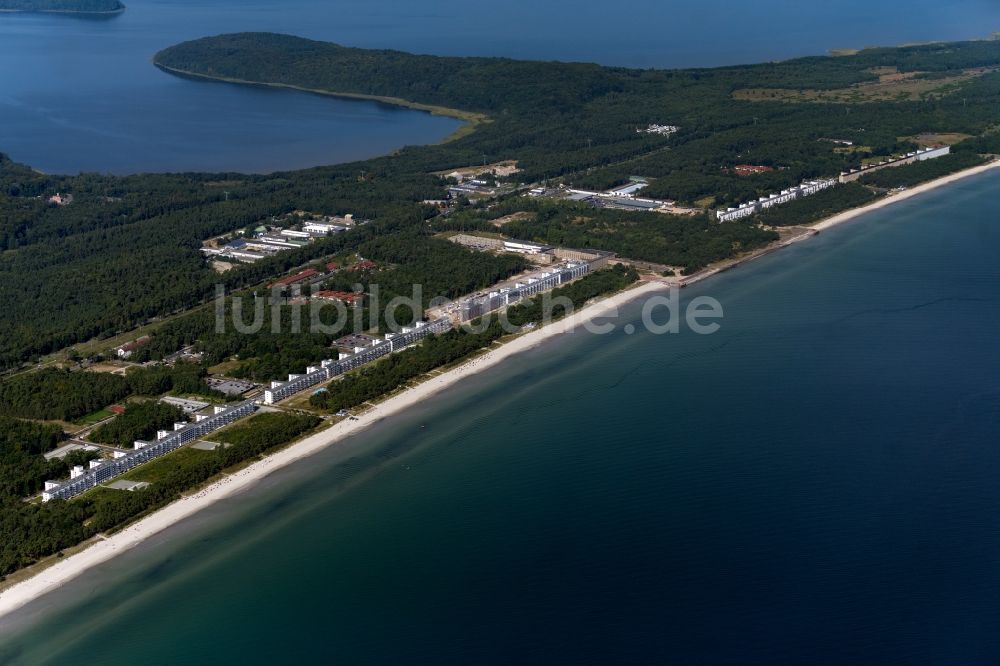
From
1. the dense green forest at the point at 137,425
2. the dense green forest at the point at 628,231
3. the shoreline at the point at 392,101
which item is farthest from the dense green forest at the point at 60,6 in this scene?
the dense green forest at the point at 137,425

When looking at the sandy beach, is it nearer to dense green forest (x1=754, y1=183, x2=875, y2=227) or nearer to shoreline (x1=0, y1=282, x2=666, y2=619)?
dense green forest (x1=754, y1=183, x2=875, y2=227)

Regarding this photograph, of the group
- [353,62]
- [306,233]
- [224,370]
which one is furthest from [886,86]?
[224,370]

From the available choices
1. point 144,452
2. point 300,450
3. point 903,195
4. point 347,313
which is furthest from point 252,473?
point 903,195

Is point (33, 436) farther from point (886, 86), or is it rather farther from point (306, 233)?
point (886, 86)

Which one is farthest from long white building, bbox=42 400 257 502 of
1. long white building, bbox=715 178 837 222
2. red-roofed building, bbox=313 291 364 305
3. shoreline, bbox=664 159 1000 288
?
long white building, bbox=715 178 837 222

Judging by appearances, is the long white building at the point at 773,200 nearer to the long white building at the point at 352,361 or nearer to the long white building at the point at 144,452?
the long white building at the point at 352,361

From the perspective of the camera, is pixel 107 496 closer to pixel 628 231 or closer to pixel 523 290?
pixel 523 290
